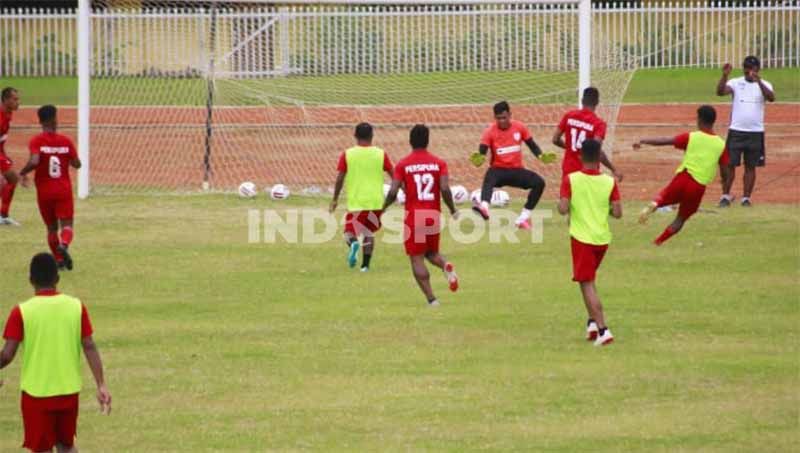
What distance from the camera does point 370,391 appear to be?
12.7 metres

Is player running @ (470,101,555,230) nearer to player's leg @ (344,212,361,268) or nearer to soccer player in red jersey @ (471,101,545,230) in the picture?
soccer player in red jersey @ (471,101,545,230)

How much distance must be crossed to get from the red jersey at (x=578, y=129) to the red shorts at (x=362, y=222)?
9.57ft

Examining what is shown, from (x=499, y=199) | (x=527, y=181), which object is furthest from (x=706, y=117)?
(x=499, y=199)

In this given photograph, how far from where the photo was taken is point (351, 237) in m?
18.5

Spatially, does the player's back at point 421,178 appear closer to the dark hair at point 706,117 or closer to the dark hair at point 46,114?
the dark hair at point 706,117

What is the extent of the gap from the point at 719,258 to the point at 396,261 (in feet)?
13.4

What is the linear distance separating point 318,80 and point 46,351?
60.2 feet

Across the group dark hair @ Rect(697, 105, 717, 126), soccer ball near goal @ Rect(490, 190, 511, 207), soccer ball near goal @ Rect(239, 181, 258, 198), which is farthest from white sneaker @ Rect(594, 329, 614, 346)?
soccer ball near goal @ Rect(239, 181, 258, 198)

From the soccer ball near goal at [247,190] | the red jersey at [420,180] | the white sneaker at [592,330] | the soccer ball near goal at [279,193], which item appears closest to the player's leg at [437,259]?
the red jersey at [420,180]

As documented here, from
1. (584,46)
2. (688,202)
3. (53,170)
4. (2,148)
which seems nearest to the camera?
(53,170)

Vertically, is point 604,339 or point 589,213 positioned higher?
point 589,213

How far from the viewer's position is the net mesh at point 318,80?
2639 cm

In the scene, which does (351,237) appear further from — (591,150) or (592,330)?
(591,150)

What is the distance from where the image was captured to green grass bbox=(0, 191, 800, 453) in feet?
37.8
